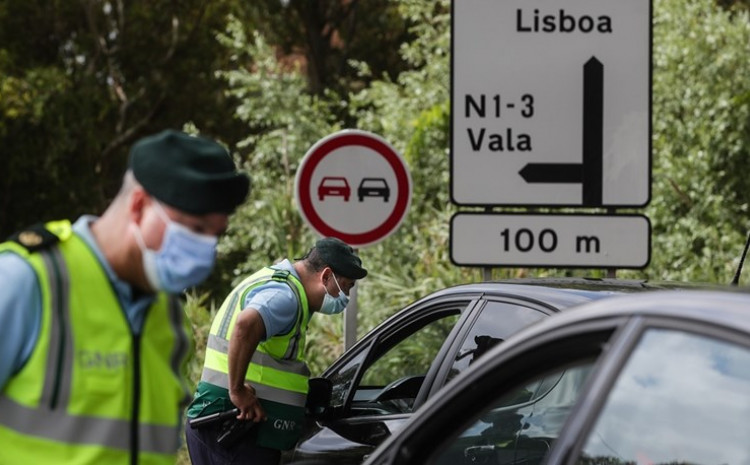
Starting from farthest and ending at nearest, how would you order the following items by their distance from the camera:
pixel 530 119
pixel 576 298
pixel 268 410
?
1. pixel 530 119
2. pixel 268 410
3. pixel 576 298

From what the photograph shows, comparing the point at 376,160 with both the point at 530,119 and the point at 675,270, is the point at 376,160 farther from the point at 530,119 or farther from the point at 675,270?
the point at 675,270

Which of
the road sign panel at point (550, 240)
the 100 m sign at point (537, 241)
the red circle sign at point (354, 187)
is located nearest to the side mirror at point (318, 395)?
the road sign panel at point (550, 240)

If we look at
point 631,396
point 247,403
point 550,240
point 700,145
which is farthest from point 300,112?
point 631,396

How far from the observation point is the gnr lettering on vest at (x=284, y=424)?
19.8ft

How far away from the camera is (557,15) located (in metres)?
7.41

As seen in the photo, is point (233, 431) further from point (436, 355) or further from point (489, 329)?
point (489, 329)

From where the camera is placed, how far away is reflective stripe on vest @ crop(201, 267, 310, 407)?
604cm

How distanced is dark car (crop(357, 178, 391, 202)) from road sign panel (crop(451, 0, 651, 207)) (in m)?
1.01

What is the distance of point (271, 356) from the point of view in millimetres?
6137

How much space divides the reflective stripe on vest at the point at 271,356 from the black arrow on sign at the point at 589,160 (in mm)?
1736

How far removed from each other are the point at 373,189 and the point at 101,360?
5364 mm

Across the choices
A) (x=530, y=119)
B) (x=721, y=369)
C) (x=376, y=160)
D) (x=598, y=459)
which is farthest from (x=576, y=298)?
(x=376, y=160)

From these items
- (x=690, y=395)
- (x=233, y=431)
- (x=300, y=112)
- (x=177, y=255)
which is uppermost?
(x=177, y=255)

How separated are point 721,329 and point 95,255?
4.34 ft
